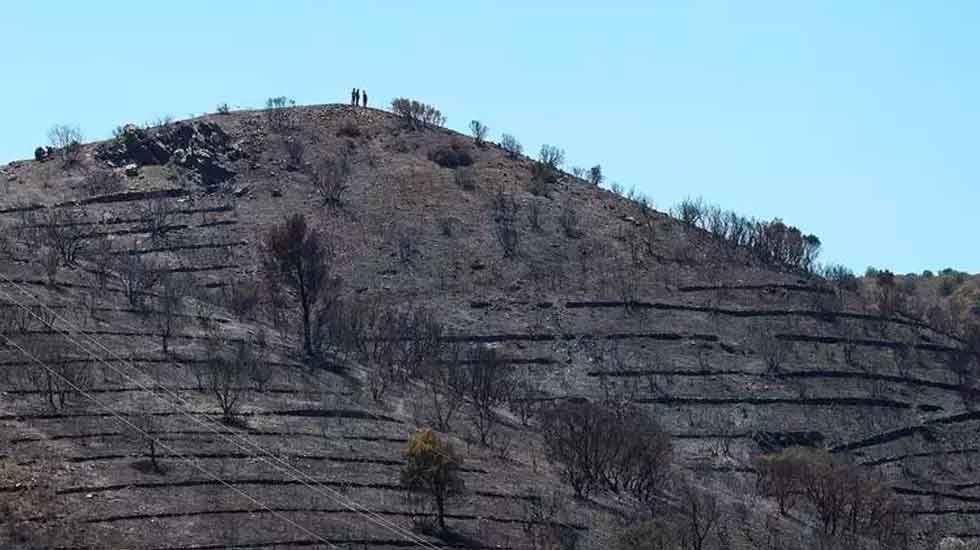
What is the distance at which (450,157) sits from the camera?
106m

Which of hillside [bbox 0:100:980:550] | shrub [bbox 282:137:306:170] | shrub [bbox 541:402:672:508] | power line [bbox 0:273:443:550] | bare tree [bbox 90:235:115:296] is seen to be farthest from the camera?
shrub [bbox 282:137:306:170]

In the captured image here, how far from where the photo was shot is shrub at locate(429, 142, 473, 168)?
106m

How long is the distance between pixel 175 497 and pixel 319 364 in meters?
17.3

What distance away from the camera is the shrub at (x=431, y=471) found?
169 feet

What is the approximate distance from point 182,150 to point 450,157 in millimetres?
16606

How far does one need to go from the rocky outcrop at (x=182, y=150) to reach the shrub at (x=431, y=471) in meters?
47.5

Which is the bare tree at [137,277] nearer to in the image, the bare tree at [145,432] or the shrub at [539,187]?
the bare tree at [145,432]

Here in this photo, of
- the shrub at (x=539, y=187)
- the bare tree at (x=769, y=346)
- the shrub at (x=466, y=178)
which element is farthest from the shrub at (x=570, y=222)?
the bare tree at (x=769, y=346)

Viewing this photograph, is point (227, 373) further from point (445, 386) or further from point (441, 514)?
point (441, 514)

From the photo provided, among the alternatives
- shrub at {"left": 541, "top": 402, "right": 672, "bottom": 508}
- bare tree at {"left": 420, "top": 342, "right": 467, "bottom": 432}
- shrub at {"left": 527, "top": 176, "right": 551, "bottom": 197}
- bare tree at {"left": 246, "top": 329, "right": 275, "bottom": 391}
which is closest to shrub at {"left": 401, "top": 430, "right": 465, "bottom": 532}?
shrub at {"left": 541, "top": 402, "right": 672, "bottom": 508}

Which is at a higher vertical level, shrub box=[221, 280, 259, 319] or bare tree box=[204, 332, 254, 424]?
shrub box=[221, 280, 259, 319]

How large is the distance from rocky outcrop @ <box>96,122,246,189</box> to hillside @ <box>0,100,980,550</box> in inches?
8.5

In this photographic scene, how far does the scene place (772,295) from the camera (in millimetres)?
90875

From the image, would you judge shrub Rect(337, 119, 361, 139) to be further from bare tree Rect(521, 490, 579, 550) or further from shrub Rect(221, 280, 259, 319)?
bare tree Rect(521, 490, 579, 550)
